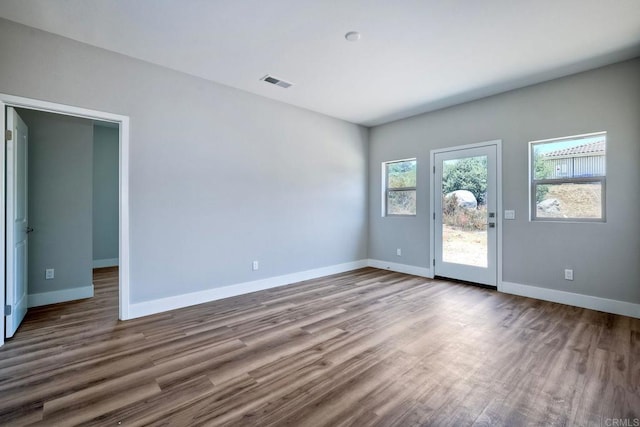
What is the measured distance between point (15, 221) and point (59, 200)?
1166mm

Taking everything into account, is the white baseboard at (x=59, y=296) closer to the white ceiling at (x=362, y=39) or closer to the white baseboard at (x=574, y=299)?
the white ceiling at (x=362, y=39)

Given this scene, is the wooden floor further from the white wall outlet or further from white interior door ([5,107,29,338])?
the white wall outlet

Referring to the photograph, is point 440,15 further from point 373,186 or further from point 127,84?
point 373,186

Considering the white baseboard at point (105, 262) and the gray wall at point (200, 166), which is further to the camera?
the white baseboard at point (105, 262)

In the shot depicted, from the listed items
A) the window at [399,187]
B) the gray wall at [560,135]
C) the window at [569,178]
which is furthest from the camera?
the window at [399,187]

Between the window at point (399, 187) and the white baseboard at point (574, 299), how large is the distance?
6.28 feet

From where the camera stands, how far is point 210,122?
3.78m

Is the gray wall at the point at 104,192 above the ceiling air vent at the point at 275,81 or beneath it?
beneath

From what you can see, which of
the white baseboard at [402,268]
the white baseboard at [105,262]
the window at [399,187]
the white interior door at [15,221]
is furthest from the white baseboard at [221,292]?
the white baseboard at [105,262]

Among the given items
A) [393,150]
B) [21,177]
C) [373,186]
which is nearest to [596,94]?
[393,150]

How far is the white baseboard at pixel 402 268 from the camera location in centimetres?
506

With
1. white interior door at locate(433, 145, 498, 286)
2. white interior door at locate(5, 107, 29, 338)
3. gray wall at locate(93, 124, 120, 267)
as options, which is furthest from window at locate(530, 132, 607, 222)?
gray wall at locate(93, 124, 120, 267)

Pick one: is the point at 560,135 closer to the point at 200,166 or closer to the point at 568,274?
the point at 568,274

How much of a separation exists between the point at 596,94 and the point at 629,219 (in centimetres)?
148
